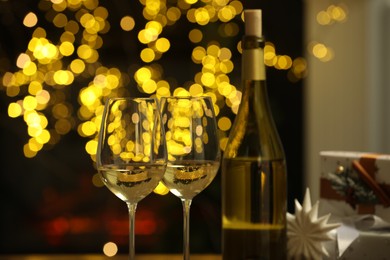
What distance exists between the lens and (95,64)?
291cm

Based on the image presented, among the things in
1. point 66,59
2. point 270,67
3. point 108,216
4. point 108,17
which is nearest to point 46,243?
point 108,216

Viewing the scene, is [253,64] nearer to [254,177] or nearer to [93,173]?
[254,177]

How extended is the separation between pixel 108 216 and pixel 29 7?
33.4 inches

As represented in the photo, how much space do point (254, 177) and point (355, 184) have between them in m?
0.17

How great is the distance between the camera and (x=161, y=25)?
2891 millimetres

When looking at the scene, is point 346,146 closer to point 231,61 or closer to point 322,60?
point 322,60

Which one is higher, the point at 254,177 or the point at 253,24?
the point at 253,24

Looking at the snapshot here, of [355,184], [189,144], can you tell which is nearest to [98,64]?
[355,184]

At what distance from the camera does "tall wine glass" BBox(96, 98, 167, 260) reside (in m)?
0.77

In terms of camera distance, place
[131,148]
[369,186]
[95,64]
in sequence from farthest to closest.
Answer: [95,64] → [369,186] → [131,148]

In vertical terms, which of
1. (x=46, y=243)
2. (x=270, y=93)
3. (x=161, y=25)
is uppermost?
(x=161, y=25)

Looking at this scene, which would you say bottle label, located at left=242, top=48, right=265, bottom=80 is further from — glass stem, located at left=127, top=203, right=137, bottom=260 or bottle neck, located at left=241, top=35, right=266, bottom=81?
glass stem, located at left=127, top=203, right=137, bottom=260

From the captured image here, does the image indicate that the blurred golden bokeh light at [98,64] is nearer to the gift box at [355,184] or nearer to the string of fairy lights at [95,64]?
the string of fairy lights at [95,64]

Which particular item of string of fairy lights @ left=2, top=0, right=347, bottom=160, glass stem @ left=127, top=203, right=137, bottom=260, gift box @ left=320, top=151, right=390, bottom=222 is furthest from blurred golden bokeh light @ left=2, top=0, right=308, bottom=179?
glass stem @ left=127, top=203, right=137, bottom=260
